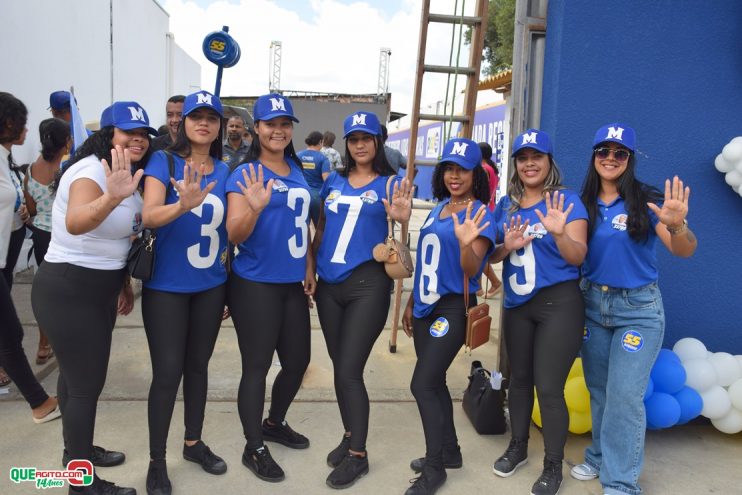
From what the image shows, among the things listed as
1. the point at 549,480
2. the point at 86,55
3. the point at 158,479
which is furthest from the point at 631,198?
the point at 86,55

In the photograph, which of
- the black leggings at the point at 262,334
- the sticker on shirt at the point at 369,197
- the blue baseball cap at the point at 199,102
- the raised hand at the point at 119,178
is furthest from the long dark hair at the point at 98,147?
the sticker on shirt at the point at 369,197

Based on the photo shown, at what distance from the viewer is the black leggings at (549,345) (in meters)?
3.05

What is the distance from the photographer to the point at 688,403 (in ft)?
11.9

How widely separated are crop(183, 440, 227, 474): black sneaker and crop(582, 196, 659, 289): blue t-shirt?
2.31 meters

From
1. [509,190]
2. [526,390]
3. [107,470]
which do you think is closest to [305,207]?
[509,190]

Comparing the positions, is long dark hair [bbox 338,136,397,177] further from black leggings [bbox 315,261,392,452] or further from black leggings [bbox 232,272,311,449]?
black leggings [bbox 232,272,311,449]

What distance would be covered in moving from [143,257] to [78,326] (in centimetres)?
42

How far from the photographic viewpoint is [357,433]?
3.24m

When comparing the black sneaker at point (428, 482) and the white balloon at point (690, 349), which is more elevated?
the white balloon at point (690, 349)

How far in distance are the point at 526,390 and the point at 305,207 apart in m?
1.60

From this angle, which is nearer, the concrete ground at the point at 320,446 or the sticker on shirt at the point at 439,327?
the sticker on shirt at the point at 439,327

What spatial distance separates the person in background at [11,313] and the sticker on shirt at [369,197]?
7.50 feet

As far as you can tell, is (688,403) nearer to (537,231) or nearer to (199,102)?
(537,231)

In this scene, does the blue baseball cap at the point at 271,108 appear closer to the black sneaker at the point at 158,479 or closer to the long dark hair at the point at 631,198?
the long dark hair at the point at 631,198
